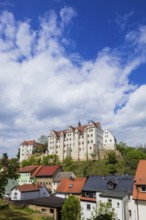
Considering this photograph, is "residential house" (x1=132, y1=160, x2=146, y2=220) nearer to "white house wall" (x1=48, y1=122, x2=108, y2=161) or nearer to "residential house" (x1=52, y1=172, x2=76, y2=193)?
"residential house" (x1=52, y1=172, x2=76, y2=193)

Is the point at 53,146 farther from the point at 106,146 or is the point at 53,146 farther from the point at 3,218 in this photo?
the point at 3,218

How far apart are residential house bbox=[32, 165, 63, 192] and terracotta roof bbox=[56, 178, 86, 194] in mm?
23425

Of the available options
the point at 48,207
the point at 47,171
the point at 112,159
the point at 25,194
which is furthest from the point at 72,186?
the point at 112,159

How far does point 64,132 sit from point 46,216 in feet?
244

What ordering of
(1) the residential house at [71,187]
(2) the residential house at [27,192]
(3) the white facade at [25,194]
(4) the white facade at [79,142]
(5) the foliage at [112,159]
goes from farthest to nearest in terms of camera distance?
(4) the white facade at [79,142] → (5) the foliage at [112,159] → (2) the residential house at [27,192] → (3) the white facade at [25,194] → (1) the residential house at [71,187]

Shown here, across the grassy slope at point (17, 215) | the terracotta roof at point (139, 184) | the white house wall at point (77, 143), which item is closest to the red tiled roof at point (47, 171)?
the white house wall at point (77, 143)

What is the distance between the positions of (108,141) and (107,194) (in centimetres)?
7174

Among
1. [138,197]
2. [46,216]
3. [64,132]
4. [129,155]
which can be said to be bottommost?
[46,216]

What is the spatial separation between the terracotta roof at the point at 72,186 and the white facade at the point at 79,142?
1953 inches

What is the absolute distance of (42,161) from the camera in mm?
108375

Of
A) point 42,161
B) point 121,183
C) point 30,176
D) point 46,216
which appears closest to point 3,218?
point 46,216

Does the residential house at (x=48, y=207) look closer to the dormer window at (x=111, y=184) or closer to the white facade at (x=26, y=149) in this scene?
the dormer window at (x=111, y=184)

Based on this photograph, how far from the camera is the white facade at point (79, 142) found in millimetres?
106344

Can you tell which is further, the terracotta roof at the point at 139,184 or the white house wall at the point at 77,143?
the white house wall at the point at 77,143
